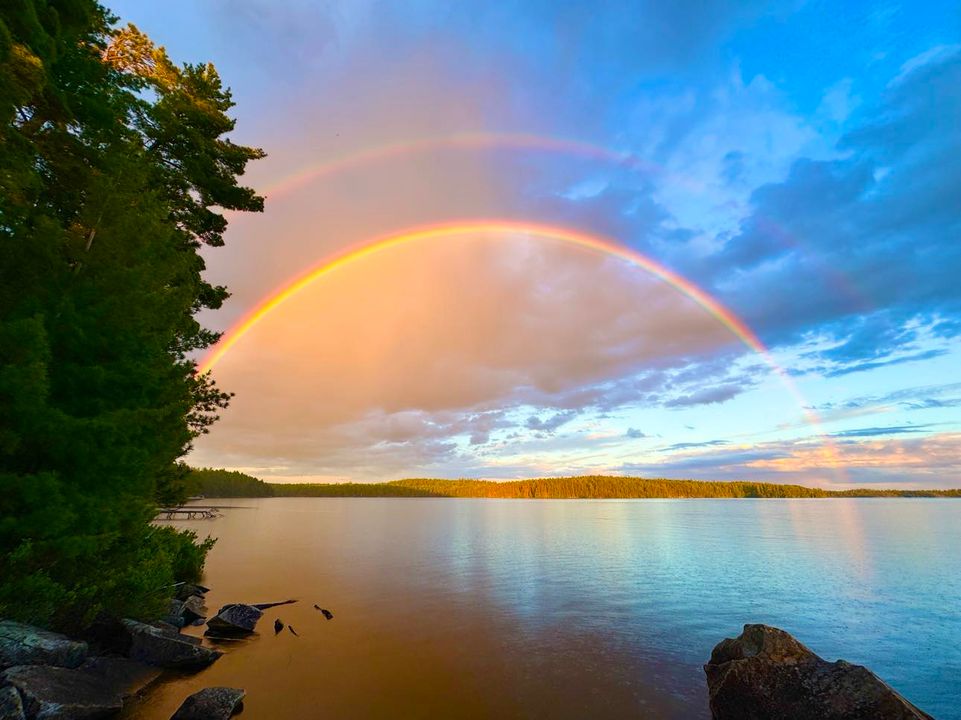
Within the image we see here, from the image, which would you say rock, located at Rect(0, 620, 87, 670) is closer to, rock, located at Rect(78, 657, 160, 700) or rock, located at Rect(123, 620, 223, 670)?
rock, located at Rect(78, 657, 160, 700)

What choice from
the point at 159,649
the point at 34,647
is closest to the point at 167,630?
the point at 159,649

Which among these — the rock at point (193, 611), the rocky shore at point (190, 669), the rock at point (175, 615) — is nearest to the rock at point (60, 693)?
the rocky shore at point (190, 669)

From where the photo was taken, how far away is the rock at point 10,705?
995cm

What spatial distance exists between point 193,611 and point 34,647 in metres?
13.9

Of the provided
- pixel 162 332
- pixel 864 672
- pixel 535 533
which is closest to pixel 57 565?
pixel 162 332

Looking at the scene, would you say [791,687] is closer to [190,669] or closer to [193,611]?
[190,669]

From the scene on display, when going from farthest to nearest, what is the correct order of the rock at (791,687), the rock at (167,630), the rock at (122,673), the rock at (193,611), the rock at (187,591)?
1. the rock at (187,591)
2. the rock at (193,611)
3. the rock at (167,630)
4. the rock at (122,673)
5. the rock at (791,687)

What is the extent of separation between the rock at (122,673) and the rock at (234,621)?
19.3 feet

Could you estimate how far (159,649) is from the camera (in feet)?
54.5

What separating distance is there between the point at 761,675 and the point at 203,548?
3189cm

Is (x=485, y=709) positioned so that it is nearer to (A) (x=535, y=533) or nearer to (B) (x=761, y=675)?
(B) (x=761, y=675)

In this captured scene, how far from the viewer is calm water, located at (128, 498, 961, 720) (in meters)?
16.0

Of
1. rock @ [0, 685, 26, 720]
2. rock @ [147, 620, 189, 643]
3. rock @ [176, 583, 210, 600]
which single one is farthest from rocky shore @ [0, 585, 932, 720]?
rock @ [176, 583, 210, 600]

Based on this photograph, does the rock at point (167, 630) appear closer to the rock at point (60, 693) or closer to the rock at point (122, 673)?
the rock at point (122, 673)
